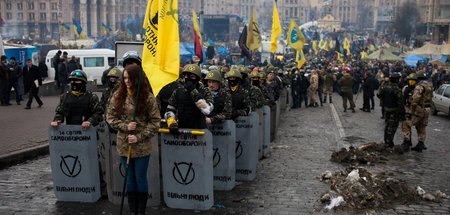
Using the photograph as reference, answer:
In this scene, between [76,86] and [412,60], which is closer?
[76,86]

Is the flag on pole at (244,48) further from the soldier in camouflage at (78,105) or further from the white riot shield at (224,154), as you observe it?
the soldier in camouflage at (78,105)

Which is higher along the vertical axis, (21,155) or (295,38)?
(295,38)

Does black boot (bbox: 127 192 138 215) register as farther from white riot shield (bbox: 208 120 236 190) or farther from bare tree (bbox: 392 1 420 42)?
bare tree (bbox: 392 1 420 42)

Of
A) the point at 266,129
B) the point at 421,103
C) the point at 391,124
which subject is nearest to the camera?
the point at 266,129

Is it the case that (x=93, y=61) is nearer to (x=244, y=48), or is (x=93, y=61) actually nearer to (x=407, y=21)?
(x=244, y=48)

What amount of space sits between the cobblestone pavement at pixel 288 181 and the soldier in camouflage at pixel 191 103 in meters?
1.28

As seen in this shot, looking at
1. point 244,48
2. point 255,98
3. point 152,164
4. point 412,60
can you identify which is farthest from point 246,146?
point 412,60

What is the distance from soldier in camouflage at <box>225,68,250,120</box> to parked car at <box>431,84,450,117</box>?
13.9 metres

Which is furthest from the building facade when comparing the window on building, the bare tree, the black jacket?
the black jacket

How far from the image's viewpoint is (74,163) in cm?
748

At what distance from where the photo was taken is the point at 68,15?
119000 mm

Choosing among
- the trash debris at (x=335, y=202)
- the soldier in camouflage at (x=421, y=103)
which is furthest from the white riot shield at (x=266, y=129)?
the soldier in camouflage at (x=421, y=103)

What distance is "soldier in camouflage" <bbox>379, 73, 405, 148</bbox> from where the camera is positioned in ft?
40.3

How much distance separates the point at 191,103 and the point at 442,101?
16.4 metres
